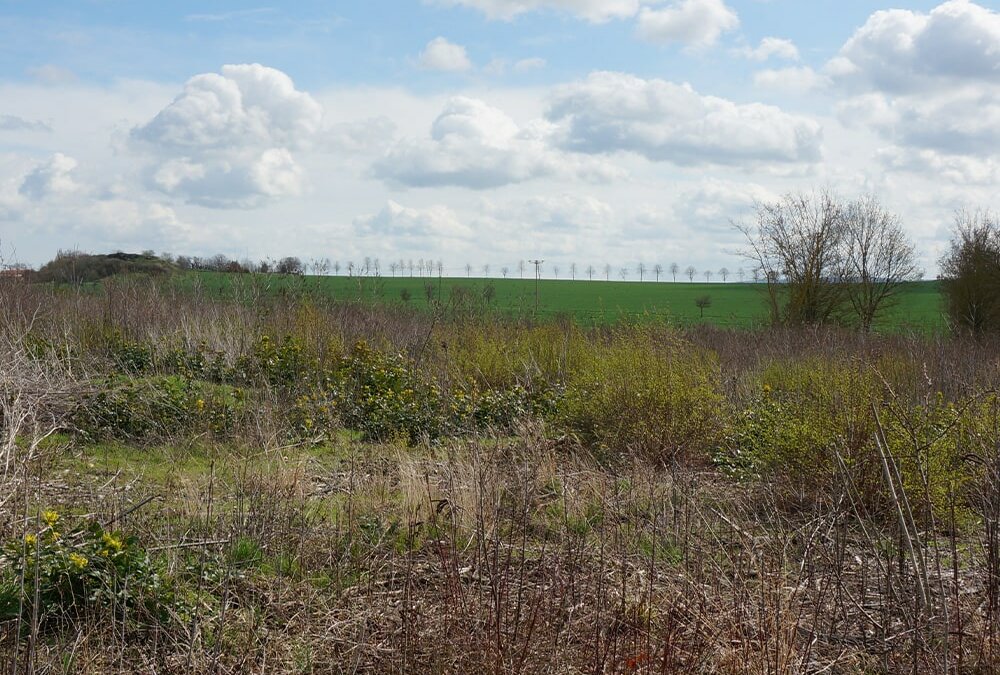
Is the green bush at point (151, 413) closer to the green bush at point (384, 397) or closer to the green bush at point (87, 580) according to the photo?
the green bush at point (384, 397)

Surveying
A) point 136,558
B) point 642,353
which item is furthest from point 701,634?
point 642,353

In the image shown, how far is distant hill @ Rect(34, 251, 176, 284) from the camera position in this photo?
59.9ft

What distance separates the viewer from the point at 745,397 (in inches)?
395

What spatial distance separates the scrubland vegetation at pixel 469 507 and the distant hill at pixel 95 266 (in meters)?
6.31

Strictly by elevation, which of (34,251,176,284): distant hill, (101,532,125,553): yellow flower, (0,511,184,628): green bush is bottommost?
(0,511,184,628): green bush

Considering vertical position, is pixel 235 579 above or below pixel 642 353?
below

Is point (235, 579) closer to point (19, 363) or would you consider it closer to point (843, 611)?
point (843, 611)

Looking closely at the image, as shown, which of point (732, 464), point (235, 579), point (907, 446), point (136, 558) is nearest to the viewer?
point (136, 558)

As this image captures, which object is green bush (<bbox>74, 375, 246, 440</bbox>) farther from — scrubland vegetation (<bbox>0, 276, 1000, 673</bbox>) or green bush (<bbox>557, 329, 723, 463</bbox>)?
green bush (<bbox>557, 329, 723, 463</bbox>)

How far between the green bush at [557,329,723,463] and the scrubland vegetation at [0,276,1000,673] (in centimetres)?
3

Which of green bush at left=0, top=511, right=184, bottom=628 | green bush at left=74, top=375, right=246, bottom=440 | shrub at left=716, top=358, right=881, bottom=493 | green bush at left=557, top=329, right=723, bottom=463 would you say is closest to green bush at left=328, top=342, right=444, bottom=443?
green bush at left=74, top=375, right=246, bottom=440

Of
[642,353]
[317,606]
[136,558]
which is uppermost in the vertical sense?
[642,353]

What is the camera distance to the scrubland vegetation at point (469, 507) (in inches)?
131

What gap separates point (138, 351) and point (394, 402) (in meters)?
3.93
